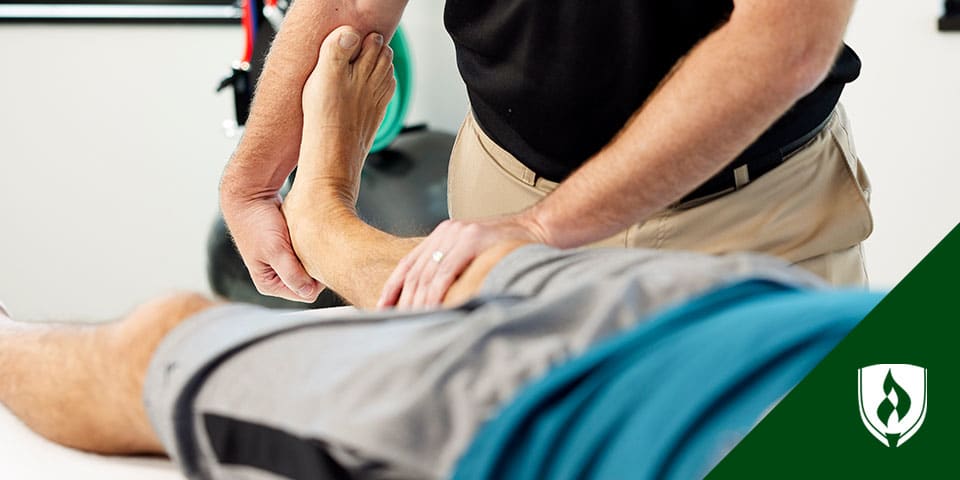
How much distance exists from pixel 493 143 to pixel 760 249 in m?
0.39

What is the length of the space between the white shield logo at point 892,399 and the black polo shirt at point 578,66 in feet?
2.51

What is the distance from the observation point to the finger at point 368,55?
146 centimetres

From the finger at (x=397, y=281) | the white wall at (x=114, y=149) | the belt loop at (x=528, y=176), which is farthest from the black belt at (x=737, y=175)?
the white wall at (x=114, y=149)

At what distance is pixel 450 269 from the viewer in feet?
3.24

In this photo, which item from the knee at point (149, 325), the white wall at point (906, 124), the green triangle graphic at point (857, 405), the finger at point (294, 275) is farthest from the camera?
the white wall at point (906, 124)

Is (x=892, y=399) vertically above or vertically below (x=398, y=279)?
above

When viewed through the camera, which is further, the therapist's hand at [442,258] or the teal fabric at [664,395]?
the therapist's hand at [442,258]

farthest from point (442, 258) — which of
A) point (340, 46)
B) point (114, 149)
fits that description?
point (114, 149)

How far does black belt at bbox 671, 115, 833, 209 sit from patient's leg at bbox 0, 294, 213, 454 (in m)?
0.73

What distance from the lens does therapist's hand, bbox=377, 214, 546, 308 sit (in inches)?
39.0

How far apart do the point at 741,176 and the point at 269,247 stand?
0.62 metres

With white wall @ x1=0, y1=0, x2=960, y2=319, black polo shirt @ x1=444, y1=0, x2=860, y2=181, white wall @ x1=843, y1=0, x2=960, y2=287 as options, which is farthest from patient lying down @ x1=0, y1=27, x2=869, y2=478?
white wall @ x1=0, y1=0, x2=960, y2=319

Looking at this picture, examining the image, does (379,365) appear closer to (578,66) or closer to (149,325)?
(149,325)

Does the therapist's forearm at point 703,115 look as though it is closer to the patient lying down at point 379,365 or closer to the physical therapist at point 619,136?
the physical therapist at point 619,136
